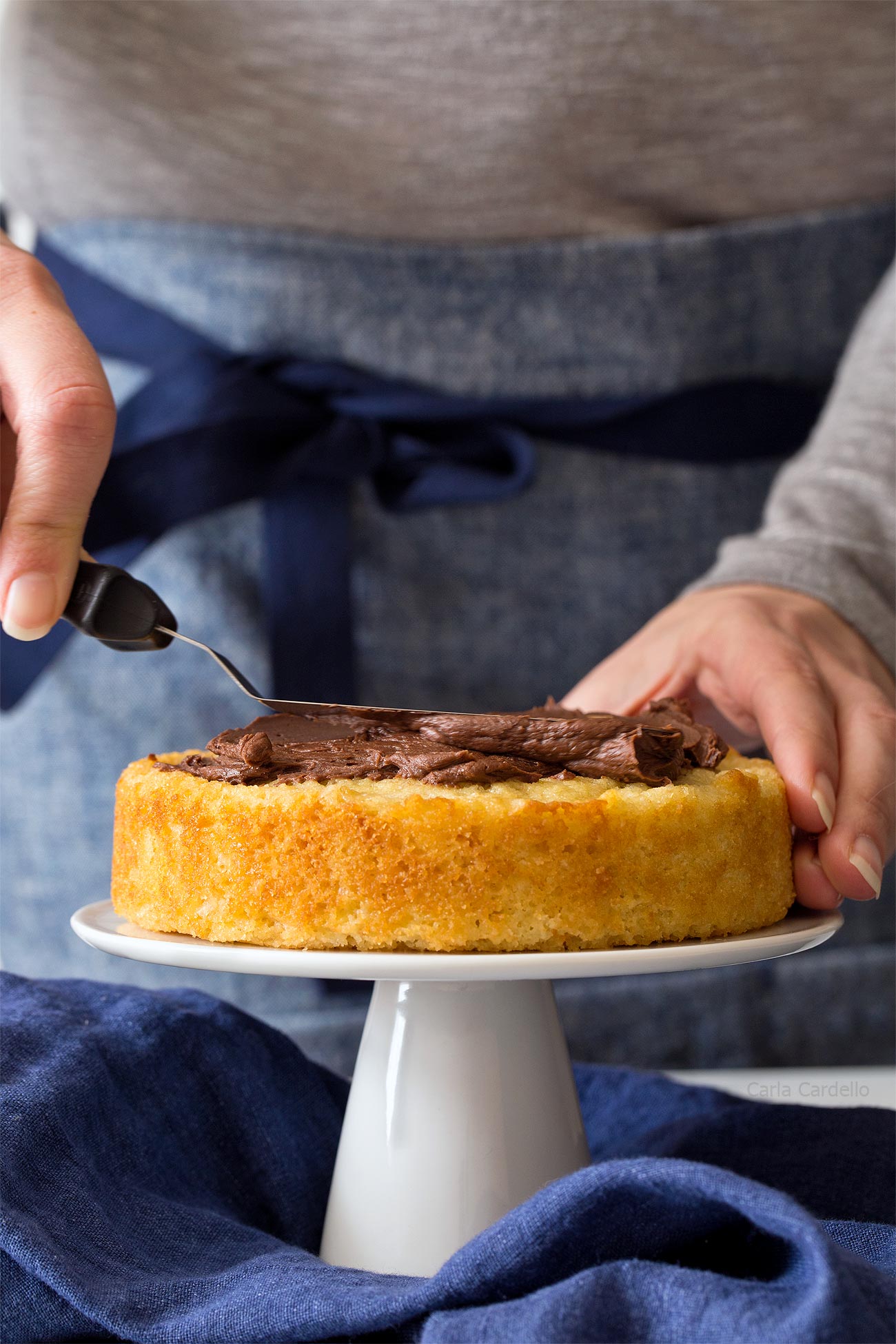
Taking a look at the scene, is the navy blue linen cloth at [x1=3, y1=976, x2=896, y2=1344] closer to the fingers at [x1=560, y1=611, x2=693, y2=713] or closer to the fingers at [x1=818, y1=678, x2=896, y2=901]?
the fingers at [x1=818, y1=678, x2=896, y2=901]

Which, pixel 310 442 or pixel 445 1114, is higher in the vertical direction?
pixel 310 442

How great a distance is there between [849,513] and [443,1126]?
797mm

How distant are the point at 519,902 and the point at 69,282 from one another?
3.82ft

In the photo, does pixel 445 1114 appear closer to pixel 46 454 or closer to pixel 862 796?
pixel 862 796

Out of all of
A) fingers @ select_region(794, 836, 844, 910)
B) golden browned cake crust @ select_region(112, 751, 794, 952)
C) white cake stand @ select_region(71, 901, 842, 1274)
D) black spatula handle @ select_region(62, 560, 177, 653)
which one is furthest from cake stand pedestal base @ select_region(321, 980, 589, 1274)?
black spatula handle @ select_region(62, 560, 177, 653)

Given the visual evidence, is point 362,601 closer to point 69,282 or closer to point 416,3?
point 69,282

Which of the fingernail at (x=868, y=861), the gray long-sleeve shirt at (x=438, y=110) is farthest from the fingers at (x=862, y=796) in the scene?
the gray long-sleeve shirt at (x=438, y=110)

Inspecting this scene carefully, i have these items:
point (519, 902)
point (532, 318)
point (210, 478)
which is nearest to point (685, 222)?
point (532, 318)

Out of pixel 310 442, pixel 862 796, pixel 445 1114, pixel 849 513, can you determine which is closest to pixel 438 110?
pixel 310 442

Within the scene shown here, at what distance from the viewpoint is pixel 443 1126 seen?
2.93 ft

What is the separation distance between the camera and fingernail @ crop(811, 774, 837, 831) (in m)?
0.97

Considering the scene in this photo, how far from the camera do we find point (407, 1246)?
872 mm

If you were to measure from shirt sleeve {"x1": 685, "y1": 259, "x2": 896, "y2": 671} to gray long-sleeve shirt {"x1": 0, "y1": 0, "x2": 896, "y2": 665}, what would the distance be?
30 mm

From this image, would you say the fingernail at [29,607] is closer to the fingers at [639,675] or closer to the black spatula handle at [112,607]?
the black spatula handle at [112,607]
